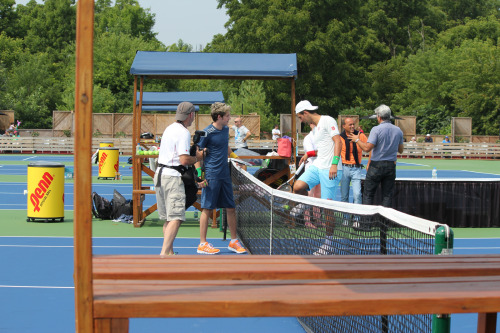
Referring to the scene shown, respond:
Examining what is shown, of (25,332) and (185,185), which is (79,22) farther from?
(185,185)

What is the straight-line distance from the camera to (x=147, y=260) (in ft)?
12.5

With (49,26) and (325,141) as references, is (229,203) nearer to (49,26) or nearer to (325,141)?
(325,141)

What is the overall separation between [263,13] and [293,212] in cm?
5843

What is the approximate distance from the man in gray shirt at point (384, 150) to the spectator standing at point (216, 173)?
2517mm

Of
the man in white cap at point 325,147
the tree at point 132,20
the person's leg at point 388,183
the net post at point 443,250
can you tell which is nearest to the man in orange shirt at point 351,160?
the person's leg at point 388,183

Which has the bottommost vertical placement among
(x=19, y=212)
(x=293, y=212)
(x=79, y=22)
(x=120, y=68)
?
(x=19, y=212)

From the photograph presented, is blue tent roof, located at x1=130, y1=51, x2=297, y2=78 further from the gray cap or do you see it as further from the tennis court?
the gray cap

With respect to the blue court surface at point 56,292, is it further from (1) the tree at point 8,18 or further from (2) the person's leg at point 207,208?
(1) the tree at point 8,18

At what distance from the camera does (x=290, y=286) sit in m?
3.30

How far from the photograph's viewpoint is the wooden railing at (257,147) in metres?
40.9

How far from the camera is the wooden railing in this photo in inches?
1612

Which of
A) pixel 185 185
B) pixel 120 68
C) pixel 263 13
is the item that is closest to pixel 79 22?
pixel 185 185

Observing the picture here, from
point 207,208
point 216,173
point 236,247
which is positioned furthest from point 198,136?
point 236,247

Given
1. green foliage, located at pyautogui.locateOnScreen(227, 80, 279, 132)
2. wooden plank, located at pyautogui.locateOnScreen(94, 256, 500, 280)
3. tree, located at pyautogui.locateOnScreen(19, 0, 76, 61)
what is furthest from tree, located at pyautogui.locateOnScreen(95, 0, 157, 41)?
wooden plank, located at pyautogui.locateOnScreen(94, 256, 500, 280)
